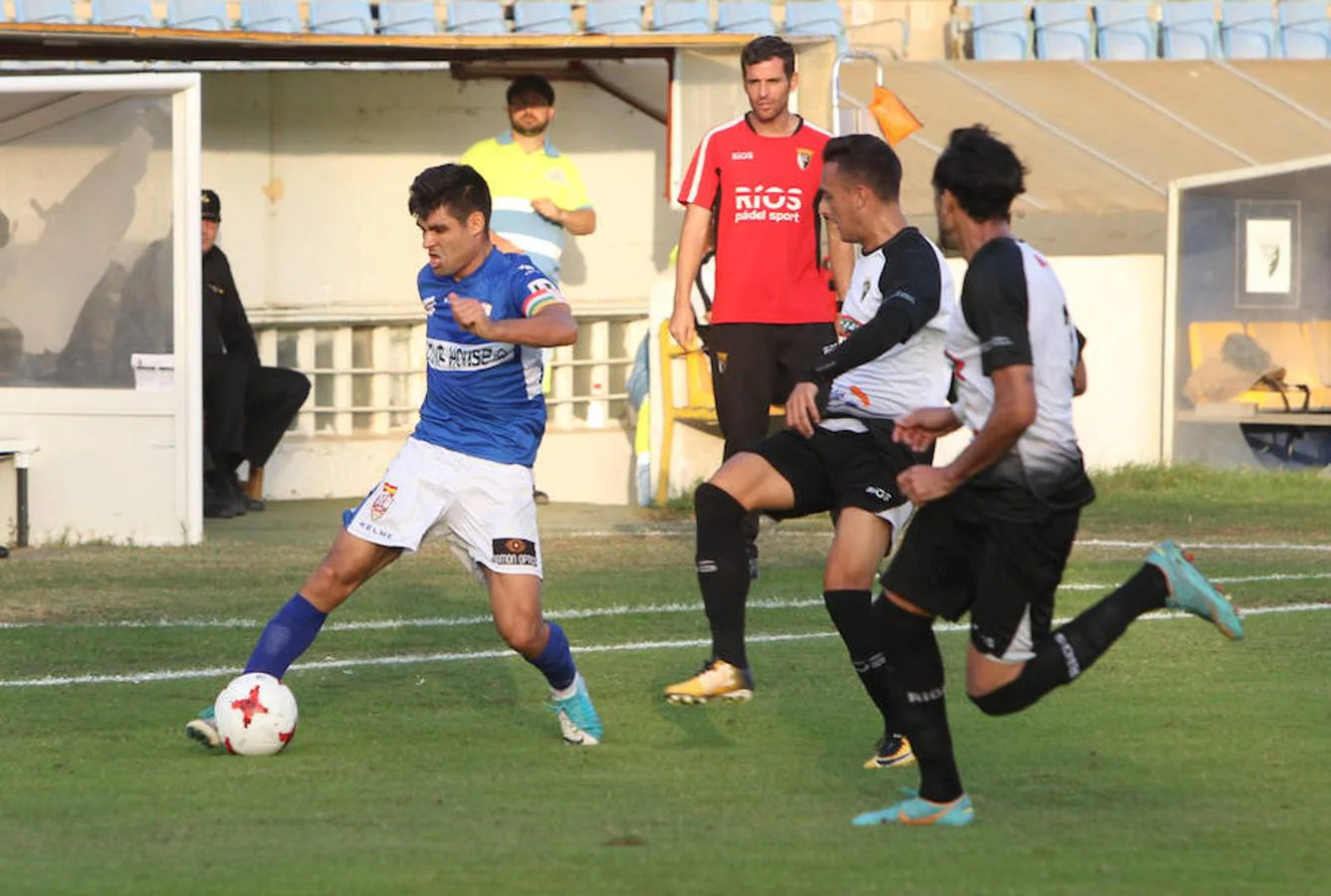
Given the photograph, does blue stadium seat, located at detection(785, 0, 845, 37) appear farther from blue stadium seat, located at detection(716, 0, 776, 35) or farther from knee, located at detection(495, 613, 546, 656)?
knee, located at detection(495, 613, 546, 656)

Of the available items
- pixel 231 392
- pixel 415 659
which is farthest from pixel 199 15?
pixel 415 659

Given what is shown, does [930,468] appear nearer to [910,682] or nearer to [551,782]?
[910,682]

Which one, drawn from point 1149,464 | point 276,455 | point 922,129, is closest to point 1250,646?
point 1149,464

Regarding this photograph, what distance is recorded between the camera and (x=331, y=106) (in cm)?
1600

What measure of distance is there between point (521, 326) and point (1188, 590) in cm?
209

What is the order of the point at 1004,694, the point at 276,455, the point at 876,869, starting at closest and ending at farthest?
the point at 876,869
the point at 1004,694
the point at 276,455

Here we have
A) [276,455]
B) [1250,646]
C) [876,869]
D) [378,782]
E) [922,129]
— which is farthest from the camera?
[922,129]

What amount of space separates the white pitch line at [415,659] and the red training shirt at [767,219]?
139 centimetres

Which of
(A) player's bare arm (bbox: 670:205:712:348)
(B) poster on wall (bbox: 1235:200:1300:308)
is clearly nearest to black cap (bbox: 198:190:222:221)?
(A) player's bare arm (bbox: 670:205:712:348)

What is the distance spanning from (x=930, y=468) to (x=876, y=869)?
102cm

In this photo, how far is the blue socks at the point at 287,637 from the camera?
23.7 ft

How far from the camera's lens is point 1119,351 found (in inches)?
628

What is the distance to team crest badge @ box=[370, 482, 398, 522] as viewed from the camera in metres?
7.17

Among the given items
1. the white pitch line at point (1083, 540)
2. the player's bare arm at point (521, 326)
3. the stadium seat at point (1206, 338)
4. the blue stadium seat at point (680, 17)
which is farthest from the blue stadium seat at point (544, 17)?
the player's bare arm at point (521, 326)
